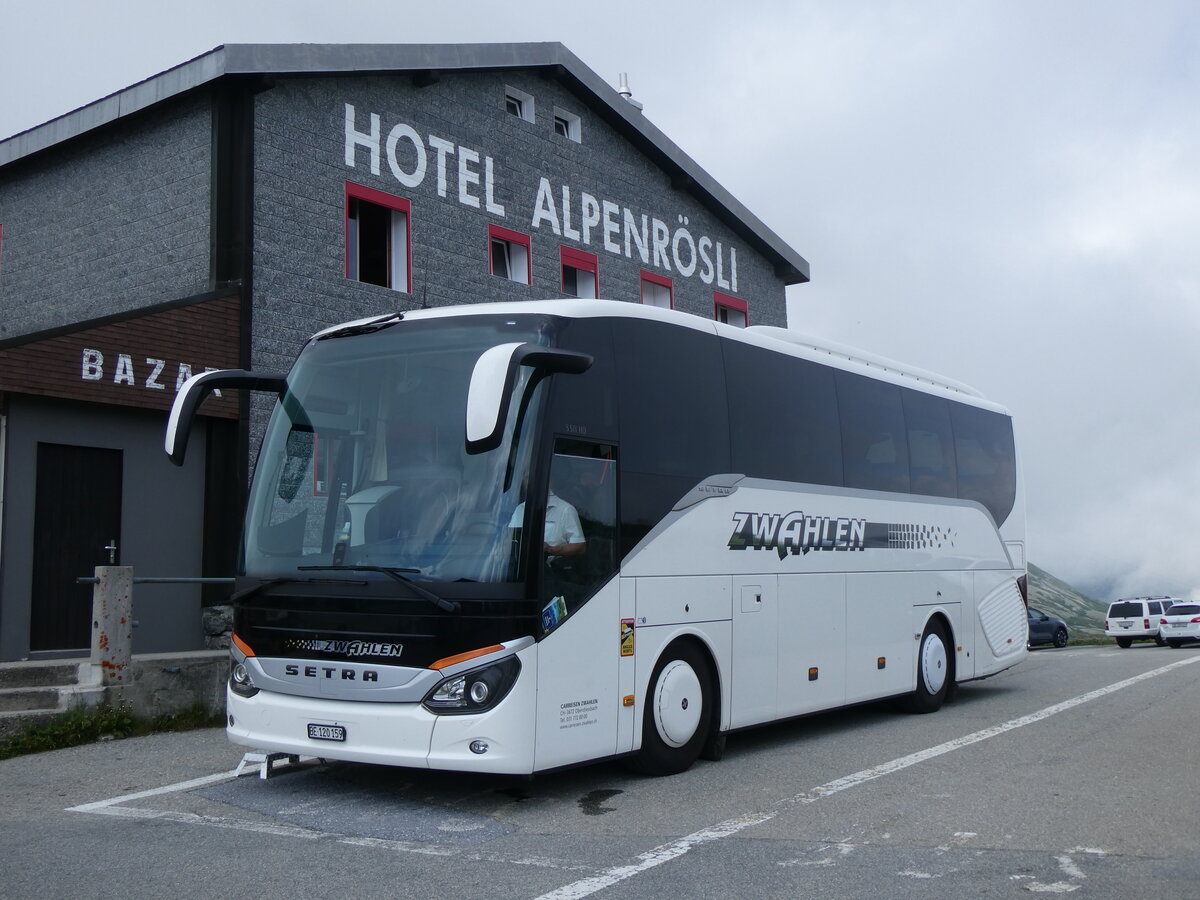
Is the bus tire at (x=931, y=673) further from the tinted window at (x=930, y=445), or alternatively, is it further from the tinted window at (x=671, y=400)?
the tinted window at (x=671, y=400)

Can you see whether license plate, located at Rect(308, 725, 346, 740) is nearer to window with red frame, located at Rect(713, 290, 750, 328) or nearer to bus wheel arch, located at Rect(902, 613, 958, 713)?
bus wheel arch, located at Rect(902, 613, 958, 713)

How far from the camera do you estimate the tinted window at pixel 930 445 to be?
495 inches

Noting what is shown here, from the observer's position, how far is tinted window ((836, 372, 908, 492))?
11.3 meters

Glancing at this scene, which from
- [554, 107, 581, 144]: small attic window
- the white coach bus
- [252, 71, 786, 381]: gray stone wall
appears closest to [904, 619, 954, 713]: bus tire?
the white coach bus

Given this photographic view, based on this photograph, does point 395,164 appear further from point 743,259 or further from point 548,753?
point 548,753

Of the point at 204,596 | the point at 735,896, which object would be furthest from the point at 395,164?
the point at 735,896

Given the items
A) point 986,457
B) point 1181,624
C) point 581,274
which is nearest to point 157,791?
point 986,457

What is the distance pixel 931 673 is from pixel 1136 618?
33.0m

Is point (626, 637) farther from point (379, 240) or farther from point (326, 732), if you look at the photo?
point (379, 240)

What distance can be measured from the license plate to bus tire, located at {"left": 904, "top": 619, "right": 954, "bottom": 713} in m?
6.92

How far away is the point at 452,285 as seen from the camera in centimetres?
1878

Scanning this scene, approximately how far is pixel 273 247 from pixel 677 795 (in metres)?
10.7

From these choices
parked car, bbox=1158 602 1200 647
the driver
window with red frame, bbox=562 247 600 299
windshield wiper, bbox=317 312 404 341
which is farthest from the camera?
parked car, bbox=1158 602 1200 647

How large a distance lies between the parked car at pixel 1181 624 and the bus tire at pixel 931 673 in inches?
1178
